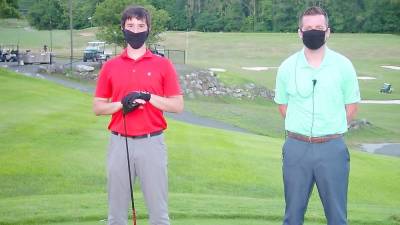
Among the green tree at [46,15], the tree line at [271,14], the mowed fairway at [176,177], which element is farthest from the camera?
the tree line at [271,14]

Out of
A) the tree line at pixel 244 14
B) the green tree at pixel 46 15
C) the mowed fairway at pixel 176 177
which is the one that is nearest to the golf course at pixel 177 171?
the mowed fairway at pixel 176 177

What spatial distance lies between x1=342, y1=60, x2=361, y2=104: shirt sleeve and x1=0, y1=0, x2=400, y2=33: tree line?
94532 mm

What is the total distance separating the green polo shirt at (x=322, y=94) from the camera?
519 cm

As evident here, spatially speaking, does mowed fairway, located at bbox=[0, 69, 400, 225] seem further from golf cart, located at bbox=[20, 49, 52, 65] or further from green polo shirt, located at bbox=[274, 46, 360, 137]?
golf cart, located at bbox=[20, 49, 52, 65]

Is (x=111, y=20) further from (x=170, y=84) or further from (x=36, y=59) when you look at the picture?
(x=170, y=84)

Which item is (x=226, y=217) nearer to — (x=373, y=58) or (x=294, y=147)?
(x=294, y=147)

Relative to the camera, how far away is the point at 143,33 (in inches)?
212

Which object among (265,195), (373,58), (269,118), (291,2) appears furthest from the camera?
(291,2)

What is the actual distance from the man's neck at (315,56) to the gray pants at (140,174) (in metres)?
1.30

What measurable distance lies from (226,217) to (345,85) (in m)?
2.71

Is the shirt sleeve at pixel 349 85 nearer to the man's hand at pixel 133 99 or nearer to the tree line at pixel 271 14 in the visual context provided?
the man's hand at pixel 133 99

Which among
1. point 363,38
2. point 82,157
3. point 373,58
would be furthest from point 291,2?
point 82,157

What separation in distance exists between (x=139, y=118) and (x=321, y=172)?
145 cm

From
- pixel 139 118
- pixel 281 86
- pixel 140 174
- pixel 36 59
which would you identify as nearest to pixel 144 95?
pixel 139 118
